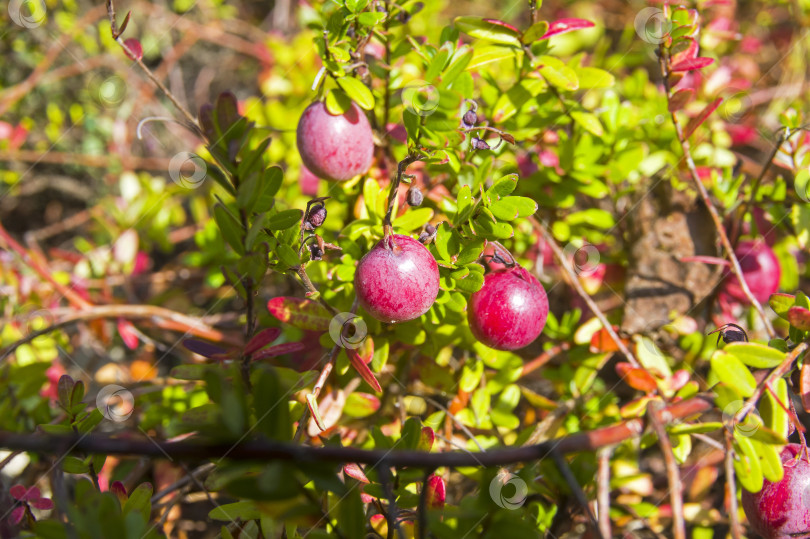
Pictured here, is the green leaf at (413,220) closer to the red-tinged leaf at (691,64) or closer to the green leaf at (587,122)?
the green leaf at (587,122)

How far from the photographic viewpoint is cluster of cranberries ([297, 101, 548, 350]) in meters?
0.87

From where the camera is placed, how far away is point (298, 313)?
1021mm

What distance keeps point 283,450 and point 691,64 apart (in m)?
1.06

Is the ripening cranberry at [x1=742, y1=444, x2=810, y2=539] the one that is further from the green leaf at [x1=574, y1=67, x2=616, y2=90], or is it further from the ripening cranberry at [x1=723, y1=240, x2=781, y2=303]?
the green leaf at [x1=574, y1=67, x2=616, y2=90]

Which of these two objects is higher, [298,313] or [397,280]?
[397,280]

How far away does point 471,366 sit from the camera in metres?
1.20

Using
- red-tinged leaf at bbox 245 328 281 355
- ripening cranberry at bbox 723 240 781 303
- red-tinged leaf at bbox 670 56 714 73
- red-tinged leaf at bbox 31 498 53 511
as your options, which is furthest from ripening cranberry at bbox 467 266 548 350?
red-tinged leaf at bbox 31 498 53 511

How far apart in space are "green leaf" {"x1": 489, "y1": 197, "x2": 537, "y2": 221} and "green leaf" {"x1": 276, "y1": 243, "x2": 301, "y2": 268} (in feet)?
1.02

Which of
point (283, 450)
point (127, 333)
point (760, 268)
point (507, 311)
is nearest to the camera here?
point (283, 450)

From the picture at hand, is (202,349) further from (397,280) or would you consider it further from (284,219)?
(397,280)

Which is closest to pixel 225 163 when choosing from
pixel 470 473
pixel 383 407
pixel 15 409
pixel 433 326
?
pixel 433 326

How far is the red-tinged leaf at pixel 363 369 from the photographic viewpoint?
95 centimetres

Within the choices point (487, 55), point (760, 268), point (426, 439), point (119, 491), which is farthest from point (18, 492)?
point (760, 268)

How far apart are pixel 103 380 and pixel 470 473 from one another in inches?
43.0
